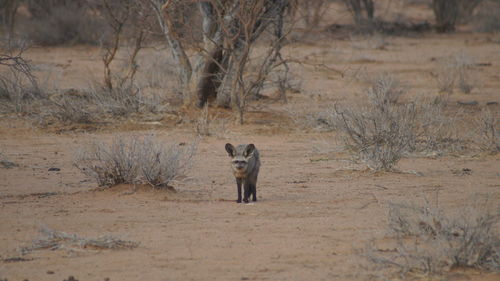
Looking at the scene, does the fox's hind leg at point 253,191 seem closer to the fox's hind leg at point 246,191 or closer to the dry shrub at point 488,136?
the fox's hind leg at point 246,191

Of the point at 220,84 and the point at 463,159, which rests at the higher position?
the point at 220,84

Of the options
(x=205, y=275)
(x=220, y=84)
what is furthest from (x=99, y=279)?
(x=220, y=84)

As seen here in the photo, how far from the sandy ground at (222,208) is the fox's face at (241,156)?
42 cm

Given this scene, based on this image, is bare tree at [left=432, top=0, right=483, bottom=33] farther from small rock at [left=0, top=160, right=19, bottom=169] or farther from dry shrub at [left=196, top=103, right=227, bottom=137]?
small rock at [left=0, top=160, right=19, bottom=169]

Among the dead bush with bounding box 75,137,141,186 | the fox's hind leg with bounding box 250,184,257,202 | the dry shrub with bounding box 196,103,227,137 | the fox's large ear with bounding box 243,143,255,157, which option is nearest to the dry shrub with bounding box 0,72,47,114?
the dry shrub with bounding box 196,103,227,137

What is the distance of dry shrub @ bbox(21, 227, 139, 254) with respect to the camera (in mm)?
6363

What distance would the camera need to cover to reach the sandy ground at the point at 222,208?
233 inches

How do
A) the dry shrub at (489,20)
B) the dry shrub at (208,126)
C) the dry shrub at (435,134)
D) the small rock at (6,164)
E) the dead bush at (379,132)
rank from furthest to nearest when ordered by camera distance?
the dry shrub at (489,20)
the dry shrub at (208,126)
the dry shrub at (435,134)
the small rock at (6,164)
the dead bush at (379,132)

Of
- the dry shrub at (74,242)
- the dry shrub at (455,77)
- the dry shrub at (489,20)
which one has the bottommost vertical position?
the dry shrub at (74,242)

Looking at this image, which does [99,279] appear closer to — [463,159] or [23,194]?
[23,194]

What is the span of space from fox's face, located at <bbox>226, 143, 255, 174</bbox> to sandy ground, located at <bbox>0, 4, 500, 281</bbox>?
416 millimetres

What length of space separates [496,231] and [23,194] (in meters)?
5.20

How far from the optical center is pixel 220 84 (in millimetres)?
16312

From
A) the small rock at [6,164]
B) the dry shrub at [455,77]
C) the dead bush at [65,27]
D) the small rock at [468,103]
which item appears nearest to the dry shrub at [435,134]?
the small rock at [468,103]
